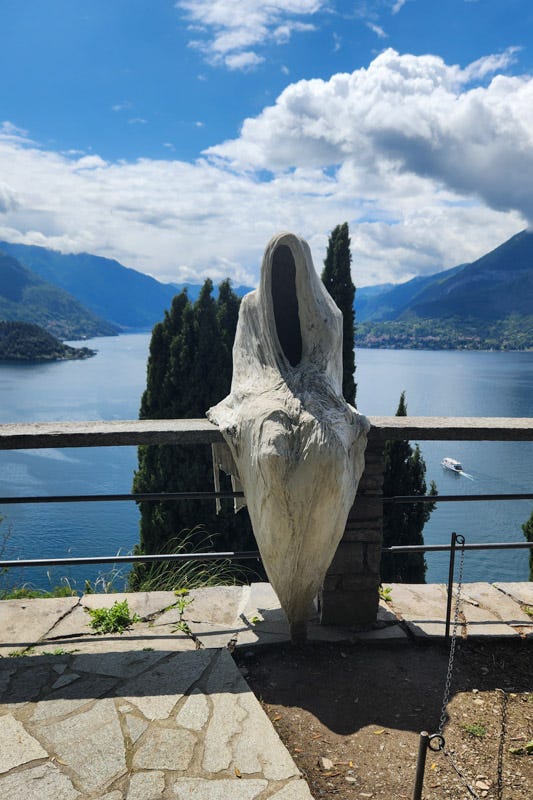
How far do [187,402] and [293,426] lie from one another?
11.9 metres

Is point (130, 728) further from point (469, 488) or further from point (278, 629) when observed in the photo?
point (469, 488)

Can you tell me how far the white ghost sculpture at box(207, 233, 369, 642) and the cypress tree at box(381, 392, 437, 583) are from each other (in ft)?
33.7

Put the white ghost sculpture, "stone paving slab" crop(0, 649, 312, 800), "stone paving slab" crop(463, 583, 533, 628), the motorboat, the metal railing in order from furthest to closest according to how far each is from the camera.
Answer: the motorboat < "stone paving slab" crop(463, 583, 533, 628) < the metal railing < the white ghost sculpture < "stone paving slab" crop(0, 649, 312, 800)

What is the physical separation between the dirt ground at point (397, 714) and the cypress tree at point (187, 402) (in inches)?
381

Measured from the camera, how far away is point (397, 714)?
2.83 meters

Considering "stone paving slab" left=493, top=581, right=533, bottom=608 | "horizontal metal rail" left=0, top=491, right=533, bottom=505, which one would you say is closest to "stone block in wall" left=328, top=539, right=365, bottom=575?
"horizontal metal rail" left=0, top=491, right=533, bottom=505

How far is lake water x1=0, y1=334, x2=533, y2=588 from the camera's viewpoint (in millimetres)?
19594

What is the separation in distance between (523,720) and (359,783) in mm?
950

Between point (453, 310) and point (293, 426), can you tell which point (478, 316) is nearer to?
point (453, 310)

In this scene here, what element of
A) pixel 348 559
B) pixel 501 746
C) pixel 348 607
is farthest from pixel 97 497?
pixel 501 746

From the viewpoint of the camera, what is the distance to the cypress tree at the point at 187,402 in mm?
13219

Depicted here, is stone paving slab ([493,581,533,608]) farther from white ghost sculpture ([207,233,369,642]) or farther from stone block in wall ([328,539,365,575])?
white ghost sculpture ([207,233,369,642])

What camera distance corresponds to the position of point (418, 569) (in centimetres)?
1336

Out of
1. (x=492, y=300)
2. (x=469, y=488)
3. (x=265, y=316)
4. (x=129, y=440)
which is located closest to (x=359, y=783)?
(x=129, y=440)
